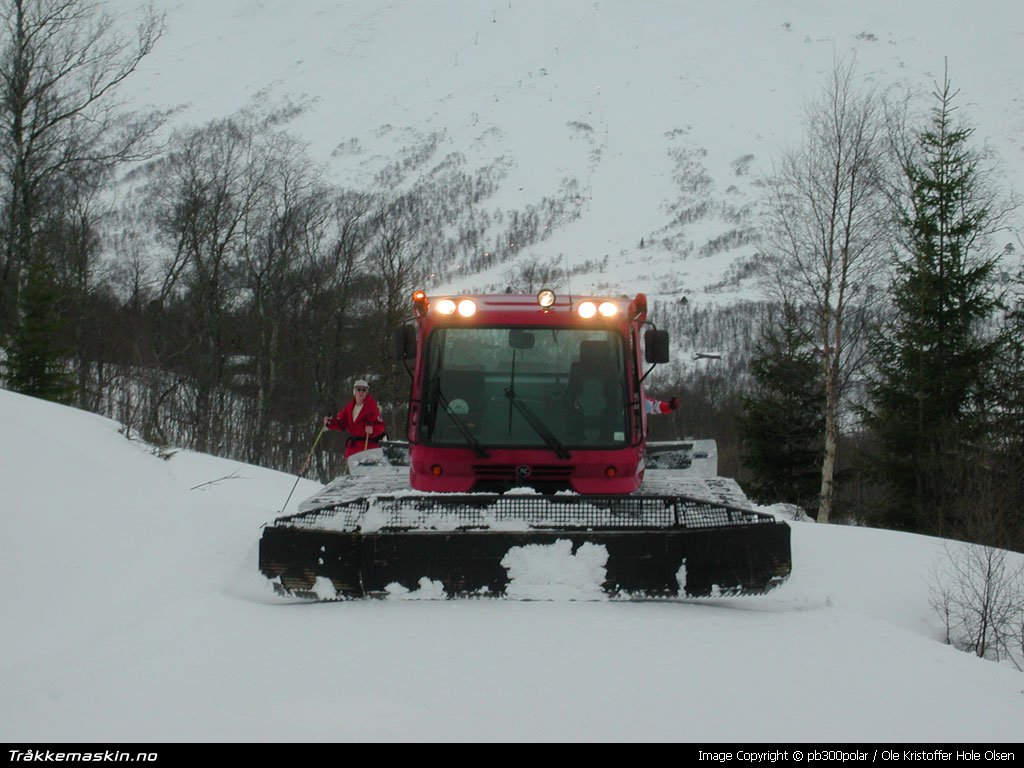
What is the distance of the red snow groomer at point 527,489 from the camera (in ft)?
18.4

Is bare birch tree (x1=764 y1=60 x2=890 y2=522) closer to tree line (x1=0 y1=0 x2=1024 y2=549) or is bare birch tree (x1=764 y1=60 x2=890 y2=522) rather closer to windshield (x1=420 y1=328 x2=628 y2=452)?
tree line (x1=0 y1=0 x2=1024 y2=549)

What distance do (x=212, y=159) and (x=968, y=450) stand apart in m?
28.9

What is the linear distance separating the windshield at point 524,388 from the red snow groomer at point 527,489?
1cm

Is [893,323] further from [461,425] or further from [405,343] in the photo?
[461,425]

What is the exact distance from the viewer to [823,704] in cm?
387

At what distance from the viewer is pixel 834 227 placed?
2419 centimetres

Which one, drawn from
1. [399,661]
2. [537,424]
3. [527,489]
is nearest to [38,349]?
[537,424]

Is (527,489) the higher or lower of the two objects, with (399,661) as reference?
higher

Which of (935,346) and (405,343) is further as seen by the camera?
(935,346)

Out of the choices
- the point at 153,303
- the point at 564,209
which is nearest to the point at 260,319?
the point at 153,303

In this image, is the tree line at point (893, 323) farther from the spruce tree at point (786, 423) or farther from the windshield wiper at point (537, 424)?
the windshield wiper at point (537, 424)

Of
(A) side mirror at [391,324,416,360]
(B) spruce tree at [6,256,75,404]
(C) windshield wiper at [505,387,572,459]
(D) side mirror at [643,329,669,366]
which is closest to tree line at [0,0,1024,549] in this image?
(B) spruce tree at [6,256,75,404]

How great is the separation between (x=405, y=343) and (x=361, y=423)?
12.1 feet

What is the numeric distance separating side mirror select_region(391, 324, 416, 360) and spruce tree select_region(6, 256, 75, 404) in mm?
A: 13487
